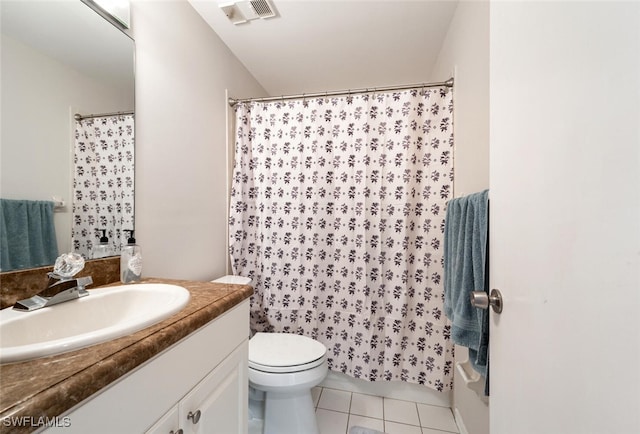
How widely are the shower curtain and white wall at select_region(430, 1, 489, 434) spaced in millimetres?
1484

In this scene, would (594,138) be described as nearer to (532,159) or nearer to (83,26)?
(532,159)

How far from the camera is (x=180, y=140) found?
135 centimetres

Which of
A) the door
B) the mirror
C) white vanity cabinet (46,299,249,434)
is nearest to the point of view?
the door

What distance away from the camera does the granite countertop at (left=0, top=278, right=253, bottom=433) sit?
344mm

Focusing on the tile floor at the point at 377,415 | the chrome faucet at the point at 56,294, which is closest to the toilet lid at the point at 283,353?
the tile floor at the point at 377,415

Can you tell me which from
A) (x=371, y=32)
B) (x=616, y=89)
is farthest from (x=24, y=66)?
(x=371, y=32)

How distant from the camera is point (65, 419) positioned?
1.25ft

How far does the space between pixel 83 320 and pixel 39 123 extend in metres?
0.60

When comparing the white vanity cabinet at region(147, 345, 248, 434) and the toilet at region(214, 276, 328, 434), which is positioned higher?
the white vanity cabinet at region(147, 345, 248, 434)

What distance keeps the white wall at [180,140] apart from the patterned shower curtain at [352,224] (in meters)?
0.18

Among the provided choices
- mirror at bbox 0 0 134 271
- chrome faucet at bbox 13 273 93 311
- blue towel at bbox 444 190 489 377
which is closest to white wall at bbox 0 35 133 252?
mirror at bbox 0 0 134 271

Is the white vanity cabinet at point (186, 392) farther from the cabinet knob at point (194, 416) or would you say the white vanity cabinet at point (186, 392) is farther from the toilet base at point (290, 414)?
the toilet base at point (290, 414)

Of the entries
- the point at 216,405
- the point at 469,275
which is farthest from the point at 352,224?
the point at 216,405

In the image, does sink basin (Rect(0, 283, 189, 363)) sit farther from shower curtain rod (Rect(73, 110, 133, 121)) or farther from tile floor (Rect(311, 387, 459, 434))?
tile floor (Rect(311, 387, 459, 434))
